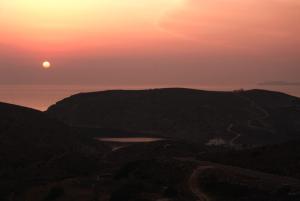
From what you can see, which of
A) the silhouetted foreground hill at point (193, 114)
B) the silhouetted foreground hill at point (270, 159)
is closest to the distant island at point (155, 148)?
the silhouetted foreground hill at point (270, 159)

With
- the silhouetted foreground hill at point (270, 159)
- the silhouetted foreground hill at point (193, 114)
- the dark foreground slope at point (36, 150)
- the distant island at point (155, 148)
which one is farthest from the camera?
the silhouetted foreground hill at point (193, 114)

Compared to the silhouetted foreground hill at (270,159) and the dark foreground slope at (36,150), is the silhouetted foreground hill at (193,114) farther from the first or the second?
the silhouetted foreground hill at (270,159)

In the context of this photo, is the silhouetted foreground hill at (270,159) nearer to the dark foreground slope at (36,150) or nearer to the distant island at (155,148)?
the distant island at (155,148)

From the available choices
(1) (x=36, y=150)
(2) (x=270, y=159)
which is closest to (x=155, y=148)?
(1) (x=36, y=150)

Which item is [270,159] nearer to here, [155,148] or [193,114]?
[155,148]

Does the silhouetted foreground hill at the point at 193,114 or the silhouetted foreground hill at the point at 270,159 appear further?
the silhouetted foreground hill at the point at 193,114

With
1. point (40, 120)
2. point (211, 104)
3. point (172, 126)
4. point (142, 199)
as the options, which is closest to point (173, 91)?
point (211, 104)

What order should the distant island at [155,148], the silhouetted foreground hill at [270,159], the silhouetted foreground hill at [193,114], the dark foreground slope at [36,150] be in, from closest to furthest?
1. the distant island at [155,148]
2. the silhouetted foreground hill at [270,159]
3. the dark foreground slope at [36,150]
4. the silhouetted foreground hill at [193,114]

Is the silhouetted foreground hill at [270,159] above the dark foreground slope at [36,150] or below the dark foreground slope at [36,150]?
above
